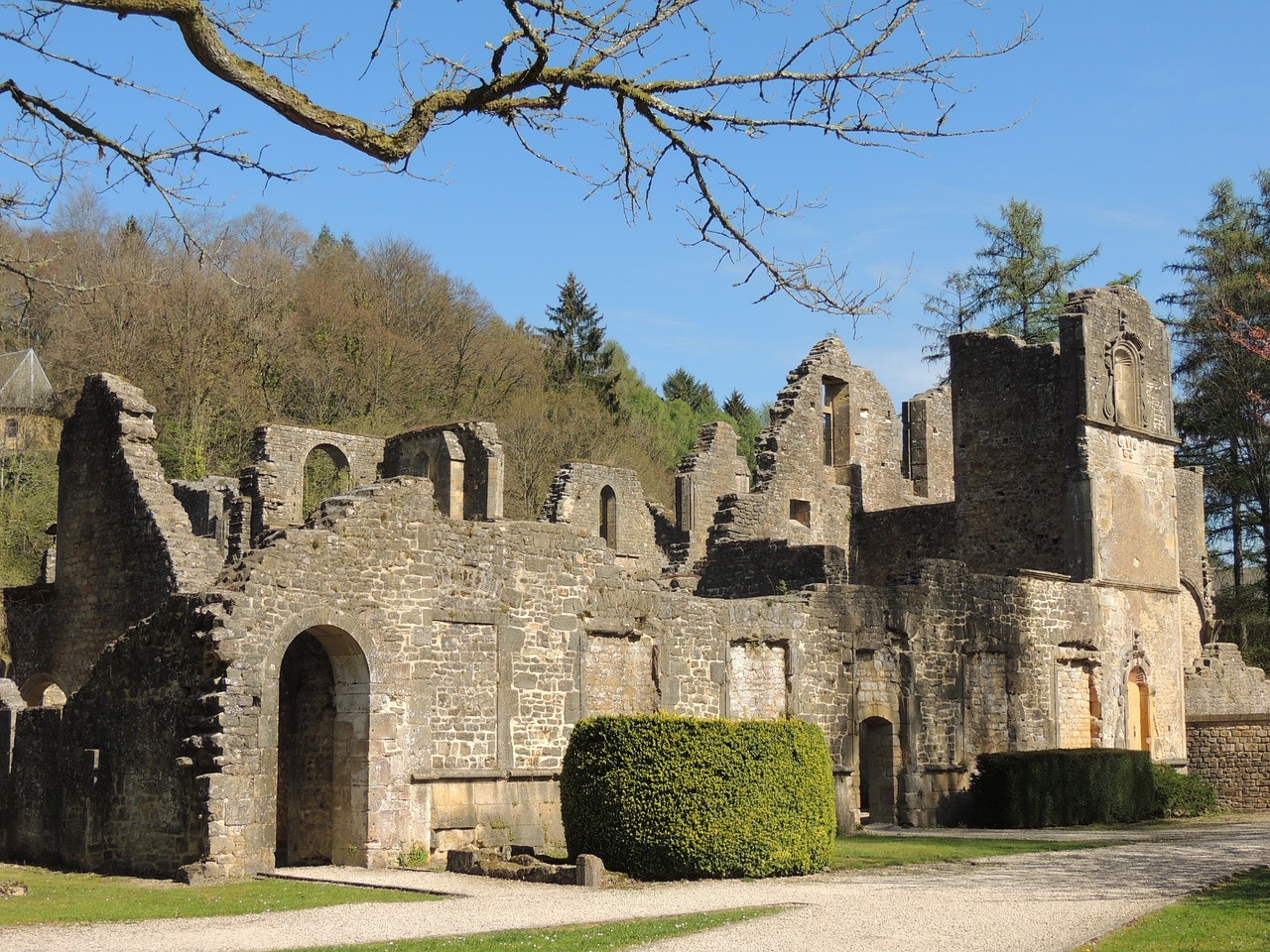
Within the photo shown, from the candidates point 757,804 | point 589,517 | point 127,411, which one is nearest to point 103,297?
point 589,517

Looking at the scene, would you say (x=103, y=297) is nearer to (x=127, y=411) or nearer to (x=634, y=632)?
(x=127, y=411)

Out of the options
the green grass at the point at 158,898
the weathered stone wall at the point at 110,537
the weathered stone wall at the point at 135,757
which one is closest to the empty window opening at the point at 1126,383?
the weathered stone wall at the point at 110,537

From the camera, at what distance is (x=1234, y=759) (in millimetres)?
26547

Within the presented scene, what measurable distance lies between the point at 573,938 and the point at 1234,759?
19051 millimetres

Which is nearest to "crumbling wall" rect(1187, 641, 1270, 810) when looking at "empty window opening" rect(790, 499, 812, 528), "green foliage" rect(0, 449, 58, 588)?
"empty window opening" rect(790, 499, 812, 528)

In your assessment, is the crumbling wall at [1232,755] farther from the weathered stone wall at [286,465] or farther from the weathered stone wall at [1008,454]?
the weathered stone wall at [286,465]

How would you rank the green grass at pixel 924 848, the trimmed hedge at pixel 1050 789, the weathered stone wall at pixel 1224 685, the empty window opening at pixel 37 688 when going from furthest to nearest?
1. the weathered stone wall at pixel 1224 685
2. the empty window opening at pixel 37 688
3. the trimmed hedge at pixel 1050 789
4. the green grass at pixel 924 848

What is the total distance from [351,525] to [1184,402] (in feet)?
103

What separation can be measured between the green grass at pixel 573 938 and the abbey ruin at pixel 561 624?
5169 millimetres

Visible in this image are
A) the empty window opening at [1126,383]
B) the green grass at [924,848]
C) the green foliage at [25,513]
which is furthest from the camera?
the green foliage at [25,513]

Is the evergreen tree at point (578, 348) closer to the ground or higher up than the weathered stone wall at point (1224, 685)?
higher up

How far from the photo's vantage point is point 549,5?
873 centimetres

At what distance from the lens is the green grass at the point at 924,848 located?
16.6 metres

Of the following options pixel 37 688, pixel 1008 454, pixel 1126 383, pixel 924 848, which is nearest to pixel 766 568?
pixel 1008 454
